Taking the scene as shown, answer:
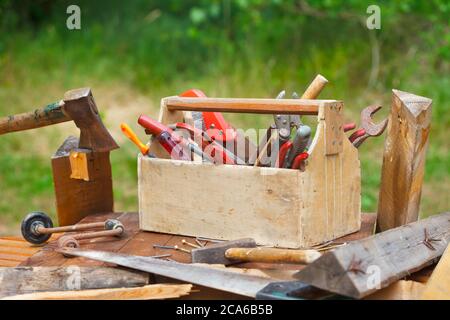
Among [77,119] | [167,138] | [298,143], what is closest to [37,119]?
[77,119]

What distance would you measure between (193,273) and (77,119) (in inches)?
38.3

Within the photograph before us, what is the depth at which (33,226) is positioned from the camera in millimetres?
2941

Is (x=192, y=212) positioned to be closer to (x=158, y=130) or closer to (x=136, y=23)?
(x=158, y=130)

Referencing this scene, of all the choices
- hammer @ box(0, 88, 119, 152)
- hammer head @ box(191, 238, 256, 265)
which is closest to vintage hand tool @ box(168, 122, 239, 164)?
hammer @ box(0, 88, 119, 152)

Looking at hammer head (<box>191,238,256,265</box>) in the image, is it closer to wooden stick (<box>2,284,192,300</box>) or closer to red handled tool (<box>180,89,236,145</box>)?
wooden stick (<box>2,284,192,300</box>)

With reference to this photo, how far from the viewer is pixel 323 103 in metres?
2.62

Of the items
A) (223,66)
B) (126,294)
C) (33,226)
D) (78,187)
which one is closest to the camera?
(126,294)

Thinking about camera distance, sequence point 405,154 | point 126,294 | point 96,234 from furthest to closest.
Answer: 1. point 96,234
2. point 405,154
3. point 126,294

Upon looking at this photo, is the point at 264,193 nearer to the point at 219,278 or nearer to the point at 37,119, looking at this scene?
the point at 219,278

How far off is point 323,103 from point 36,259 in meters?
1.19

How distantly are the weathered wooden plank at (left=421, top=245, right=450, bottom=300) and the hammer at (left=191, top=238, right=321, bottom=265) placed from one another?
42 centimetres

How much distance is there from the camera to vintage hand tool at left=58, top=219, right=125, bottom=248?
9.09 ft
